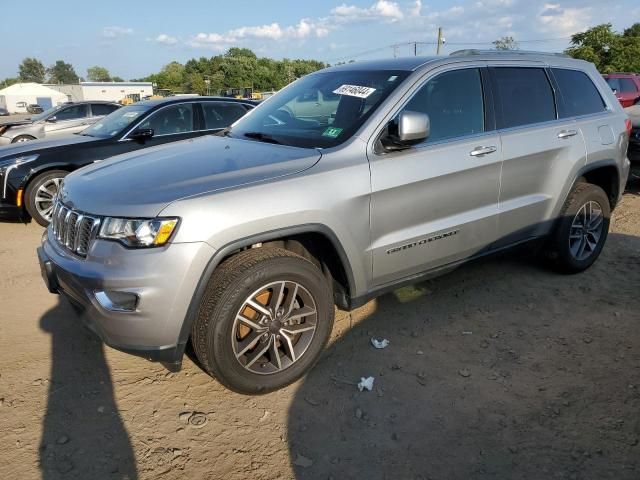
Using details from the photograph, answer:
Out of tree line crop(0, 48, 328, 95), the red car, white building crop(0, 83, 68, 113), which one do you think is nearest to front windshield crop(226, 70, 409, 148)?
the red car

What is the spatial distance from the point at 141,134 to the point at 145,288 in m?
4.48

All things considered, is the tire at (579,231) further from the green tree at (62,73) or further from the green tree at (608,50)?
A: the green tree at (62,73)

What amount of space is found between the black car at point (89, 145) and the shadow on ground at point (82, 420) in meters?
3.31

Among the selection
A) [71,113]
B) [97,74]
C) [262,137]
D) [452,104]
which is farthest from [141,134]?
[97,74]

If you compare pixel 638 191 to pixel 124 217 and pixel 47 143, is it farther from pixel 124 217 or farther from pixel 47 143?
pixel 47 143

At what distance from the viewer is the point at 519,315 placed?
3.79 m

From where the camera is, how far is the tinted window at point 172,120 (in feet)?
21.7

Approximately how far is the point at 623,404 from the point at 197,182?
259cm

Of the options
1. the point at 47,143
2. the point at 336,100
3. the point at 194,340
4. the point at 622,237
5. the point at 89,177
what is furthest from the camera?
the point at 47,143

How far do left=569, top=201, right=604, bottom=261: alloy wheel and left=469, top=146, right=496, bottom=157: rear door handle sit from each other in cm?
130

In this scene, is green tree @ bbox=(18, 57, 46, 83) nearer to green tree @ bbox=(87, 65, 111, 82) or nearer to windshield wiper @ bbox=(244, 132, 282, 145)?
green tree @ bbox=(87, 65, 111, 82)

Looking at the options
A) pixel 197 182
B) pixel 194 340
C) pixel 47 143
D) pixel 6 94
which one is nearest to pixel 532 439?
pixel 194 340

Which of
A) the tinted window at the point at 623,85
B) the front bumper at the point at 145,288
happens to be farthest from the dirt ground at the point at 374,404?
the tinted window at the point at 623,85

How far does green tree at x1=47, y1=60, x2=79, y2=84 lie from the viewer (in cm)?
17140
